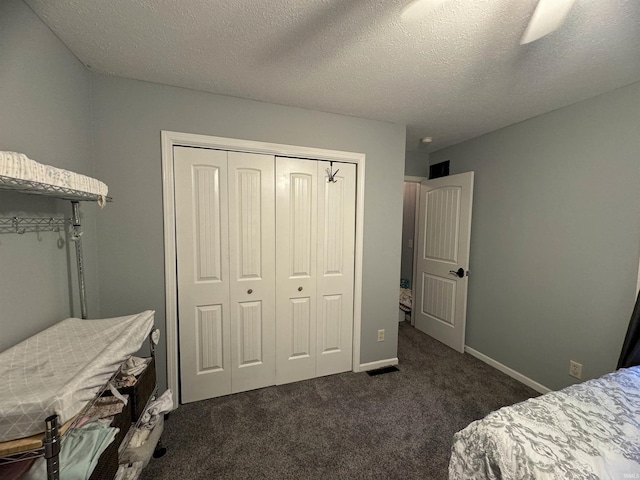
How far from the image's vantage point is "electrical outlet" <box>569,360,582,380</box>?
6.23ft

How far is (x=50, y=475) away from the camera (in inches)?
25.7

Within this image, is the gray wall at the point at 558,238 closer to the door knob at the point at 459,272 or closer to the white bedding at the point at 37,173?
the door knob at the point at 459,272

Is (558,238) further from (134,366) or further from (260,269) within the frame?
(134,366)

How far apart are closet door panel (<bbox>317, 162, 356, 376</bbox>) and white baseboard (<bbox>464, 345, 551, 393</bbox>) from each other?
4.66 ft

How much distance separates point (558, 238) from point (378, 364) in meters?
1.90

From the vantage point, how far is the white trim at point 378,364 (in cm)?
242

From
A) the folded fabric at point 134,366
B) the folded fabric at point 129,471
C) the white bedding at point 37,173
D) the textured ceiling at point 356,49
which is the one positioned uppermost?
the textured ceiling at point 356,49

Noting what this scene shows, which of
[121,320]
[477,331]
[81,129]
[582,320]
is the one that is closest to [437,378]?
[477,331]

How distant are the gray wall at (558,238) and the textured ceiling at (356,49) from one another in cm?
31

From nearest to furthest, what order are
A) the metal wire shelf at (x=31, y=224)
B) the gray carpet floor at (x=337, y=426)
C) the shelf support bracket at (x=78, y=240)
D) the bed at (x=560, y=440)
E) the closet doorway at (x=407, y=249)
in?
the bed at (x=560, y=440) < the metal wire shelf at (x=31, y=224) < the shelf support bracket at (x=78, y=240) < the gray carpet floor at (x=337, y=426) < the closet doorway at (x=407, y=249)

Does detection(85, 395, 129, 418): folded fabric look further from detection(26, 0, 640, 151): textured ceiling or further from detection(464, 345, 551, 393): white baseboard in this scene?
detection(464, 345, 551, 393): white baseboard

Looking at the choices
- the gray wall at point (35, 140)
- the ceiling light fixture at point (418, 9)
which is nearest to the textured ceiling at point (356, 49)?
the ceiling light fixture at point (418, 9)

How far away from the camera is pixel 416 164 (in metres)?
3.32

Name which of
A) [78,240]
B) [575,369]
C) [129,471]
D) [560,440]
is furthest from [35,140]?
[575,369]
